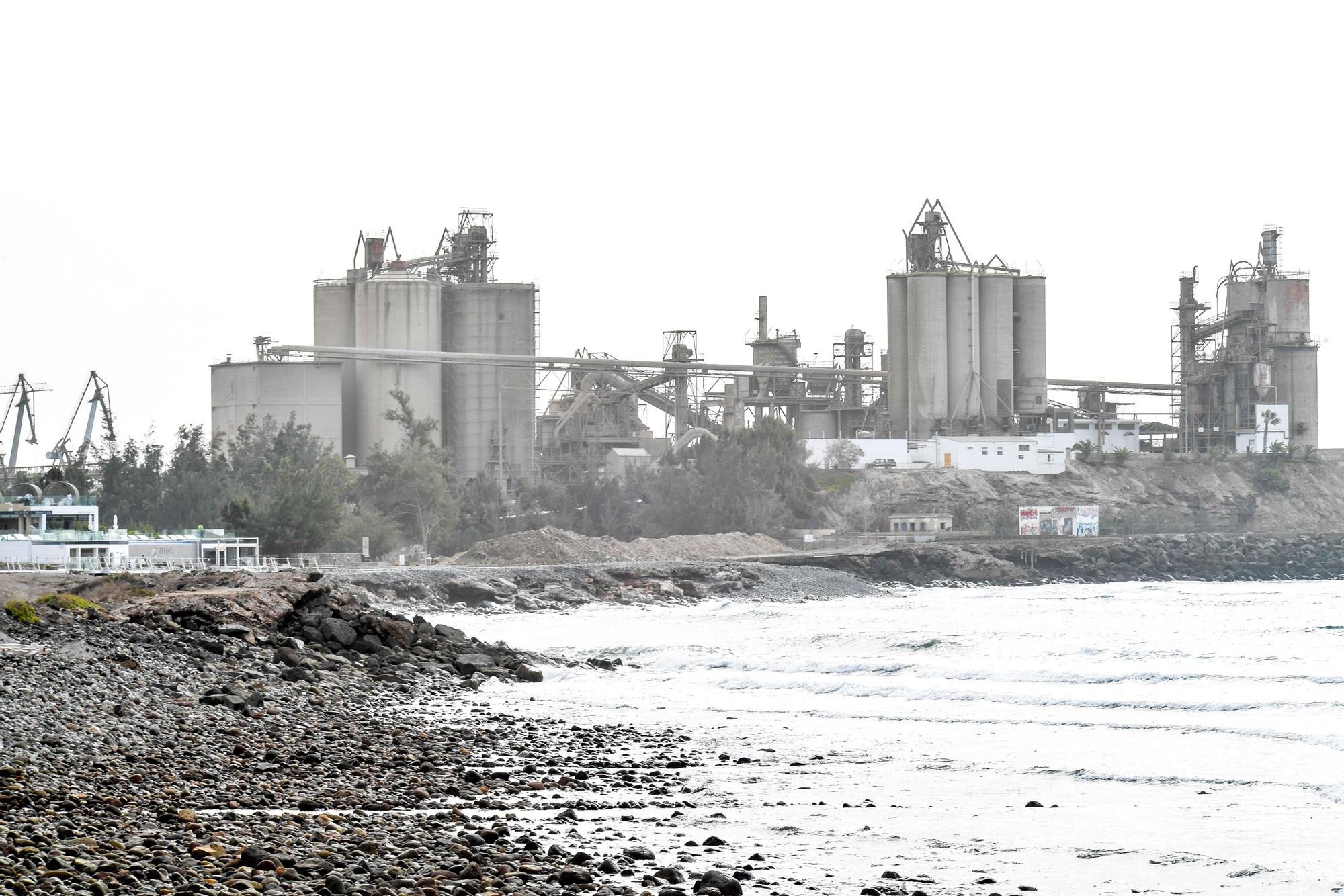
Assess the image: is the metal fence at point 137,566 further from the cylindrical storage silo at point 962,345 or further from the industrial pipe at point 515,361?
the cylindrical storage silo at point 962,345

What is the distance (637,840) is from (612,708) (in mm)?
12017

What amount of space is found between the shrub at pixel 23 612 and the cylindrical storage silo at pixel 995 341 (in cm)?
6408

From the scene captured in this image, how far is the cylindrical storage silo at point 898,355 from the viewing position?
289 feet

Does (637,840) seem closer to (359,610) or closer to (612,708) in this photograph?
(612,708)

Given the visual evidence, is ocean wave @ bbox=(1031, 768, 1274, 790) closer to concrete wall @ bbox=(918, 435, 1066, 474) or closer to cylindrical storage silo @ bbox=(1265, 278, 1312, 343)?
concrete wall @ bbox=(918, 435, 1066, 474)

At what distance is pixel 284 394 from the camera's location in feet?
246

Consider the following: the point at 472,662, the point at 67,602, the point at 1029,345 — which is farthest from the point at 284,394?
the point at 472,662

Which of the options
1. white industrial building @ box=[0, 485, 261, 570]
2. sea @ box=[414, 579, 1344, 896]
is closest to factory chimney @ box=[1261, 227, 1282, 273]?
sea @ box=[414, 579, 1344, 896]

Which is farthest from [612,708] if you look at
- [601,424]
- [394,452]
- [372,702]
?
[601,424]

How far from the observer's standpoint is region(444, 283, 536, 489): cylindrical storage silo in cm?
8069

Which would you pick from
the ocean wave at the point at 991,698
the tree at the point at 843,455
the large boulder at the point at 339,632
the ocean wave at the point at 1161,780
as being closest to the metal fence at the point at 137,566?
the large boulder at the point at 339,632

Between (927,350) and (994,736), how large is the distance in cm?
6477

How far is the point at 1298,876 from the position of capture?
1320 centimetres

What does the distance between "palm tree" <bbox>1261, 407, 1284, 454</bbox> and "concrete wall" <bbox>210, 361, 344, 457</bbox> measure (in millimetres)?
52396
